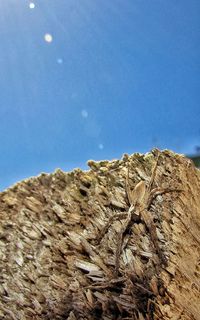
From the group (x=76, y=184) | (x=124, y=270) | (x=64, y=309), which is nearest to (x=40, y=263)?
(x=64, y=309)

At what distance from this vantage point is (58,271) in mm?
3357

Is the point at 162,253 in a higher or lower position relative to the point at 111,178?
lower

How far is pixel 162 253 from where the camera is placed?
270 centimetres

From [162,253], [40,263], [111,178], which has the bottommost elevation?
[162,253]

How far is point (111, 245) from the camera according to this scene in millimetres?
2992

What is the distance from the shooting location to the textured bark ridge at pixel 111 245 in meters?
2.68

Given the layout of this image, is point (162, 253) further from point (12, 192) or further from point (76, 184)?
point (12, 192)

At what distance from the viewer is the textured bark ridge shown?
8.79ft

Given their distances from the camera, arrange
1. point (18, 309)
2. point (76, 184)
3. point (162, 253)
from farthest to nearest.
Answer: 1. point (18, 309)
2. point (76, 184)
3. point (162, 253)

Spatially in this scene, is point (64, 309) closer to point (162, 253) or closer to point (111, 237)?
point (111, 237)

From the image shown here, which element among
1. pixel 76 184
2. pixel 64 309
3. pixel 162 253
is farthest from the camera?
pixel 76 184

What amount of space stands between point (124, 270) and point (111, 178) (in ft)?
2.56

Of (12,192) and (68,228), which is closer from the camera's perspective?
(68,228)

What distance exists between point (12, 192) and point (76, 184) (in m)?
1.04
